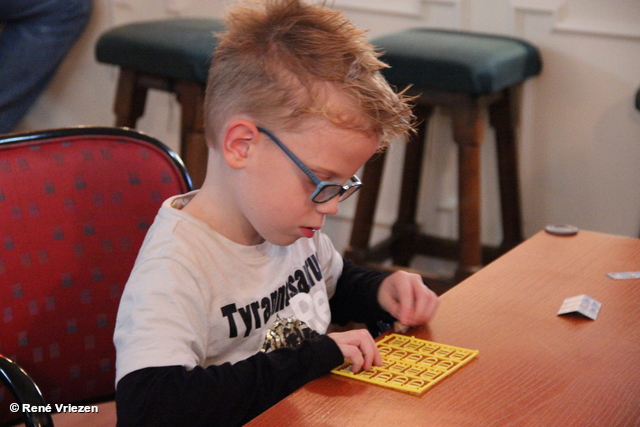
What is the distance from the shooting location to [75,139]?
3.88 feet

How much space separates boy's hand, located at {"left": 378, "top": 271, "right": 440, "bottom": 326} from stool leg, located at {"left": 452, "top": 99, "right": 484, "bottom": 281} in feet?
3.58

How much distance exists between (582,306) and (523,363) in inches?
7.2

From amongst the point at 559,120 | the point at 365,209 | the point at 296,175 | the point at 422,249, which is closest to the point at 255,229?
the point at 296,175

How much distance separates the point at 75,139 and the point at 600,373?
79 cm

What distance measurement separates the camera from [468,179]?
222 centimetres

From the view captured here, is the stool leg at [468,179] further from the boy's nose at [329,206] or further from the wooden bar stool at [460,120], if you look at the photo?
the boy's nose at [329,206]

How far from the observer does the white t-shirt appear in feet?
2.75

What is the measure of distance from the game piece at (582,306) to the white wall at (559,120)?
150cm

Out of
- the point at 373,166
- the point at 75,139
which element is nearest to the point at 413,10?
the point at 373,166

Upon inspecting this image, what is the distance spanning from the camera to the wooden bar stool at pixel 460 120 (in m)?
2.07

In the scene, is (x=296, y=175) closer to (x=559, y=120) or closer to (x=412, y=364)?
(x=412, y=364)

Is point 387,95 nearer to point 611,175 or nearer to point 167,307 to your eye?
point 167,307

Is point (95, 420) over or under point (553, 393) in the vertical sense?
under

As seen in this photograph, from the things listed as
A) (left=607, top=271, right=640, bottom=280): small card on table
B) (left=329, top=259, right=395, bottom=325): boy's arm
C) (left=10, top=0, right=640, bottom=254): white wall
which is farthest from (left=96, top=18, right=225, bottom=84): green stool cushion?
(left=607, top=271, right=640, bottom=280): small card on table
